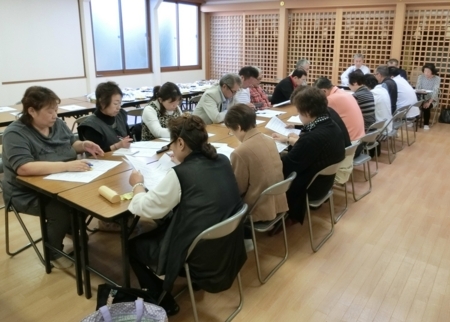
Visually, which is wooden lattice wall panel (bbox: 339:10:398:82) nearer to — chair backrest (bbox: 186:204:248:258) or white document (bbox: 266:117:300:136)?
white document (bbox: 266:117:300:136)

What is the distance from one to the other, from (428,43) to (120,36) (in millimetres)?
6348

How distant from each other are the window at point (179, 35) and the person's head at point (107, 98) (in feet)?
22.7

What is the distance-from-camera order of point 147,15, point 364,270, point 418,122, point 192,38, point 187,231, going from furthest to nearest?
point 192,38, point 147,15, point 418,122, point 364,270, point 187,231

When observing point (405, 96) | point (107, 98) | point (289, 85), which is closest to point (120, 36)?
point (289, 85)

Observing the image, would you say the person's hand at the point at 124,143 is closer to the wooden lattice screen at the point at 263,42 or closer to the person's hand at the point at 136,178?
the person's hand at the point at 136,178

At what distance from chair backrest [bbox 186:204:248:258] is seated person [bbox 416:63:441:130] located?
615cm

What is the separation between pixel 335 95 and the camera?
156 inches

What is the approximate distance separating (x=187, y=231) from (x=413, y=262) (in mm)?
1867

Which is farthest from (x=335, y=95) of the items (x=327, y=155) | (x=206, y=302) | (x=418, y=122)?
(x=418, y=122)

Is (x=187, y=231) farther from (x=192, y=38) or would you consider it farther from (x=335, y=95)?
(x=192, y=38)

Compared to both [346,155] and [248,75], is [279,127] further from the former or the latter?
[248,75]

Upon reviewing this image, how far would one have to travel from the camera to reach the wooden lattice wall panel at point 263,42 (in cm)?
923

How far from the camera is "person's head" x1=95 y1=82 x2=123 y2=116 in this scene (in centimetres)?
289

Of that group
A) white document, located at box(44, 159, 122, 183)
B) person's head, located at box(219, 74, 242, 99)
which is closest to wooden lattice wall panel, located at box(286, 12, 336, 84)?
person's head, located at box(219, 74, 242, 99)
